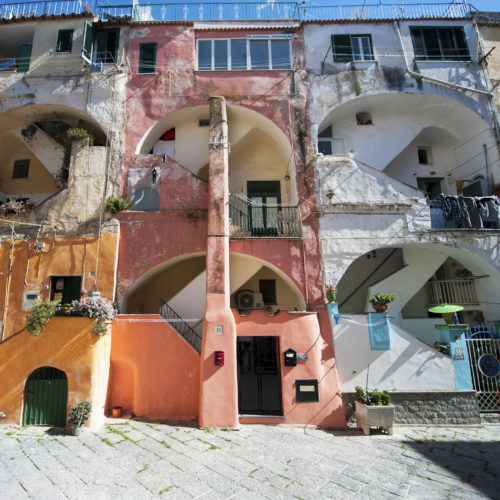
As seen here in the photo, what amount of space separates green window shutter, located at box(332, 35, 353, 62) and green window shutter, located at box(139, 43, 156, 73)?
7.81m

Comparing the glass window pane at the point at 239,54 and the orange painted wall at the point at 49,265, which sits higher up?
the glass window pane at the point at 239,54

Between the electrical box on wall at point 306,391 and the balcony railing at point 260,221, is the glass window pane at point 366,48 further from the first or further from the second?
the electrical box on wall at point 306,391

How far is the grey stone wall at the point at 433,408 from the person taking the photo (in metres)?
9.66

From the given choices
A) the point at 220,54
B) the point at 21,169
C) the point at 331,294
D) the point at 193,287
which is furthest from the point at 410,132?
the point at 21,169

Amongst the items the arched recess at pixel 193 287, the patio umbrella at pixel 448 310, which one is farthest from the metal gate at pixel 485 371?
the arched recess at pixel 193 287

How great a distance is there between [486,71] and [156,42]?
14.6 meters

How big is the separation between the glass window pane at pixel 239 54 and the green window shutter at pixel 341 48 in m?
3.89

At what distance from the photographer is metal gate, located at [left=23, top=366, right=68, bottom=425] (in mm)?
9000

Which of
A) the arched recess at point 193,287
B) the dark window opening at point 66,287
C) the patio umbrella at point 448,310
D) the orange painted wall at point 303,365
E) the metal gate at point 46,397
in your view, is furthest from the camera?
the arched recess at point 193,287

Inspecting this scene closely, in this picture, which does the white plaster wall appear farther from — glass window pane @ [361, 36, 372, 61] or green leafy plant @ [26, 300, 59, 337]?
glass window pane @ [361, 36, 372, 61]

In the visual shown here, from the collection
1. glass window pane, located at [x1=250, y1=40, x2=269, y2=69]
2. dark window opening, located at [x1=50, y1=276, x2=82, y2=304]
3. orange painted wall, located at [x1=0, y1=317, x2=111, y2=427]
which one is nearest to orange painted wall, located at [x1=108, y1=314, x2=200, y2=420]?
orange painted wall, located at [x1=0, y1=317, x2=111, y2=427]

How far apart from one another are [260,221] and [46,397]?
9060 mm

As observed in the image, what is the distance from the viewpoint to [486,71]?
13992 mm

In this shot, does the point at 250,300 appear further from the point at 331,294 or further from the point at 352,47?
the point at 352,47
